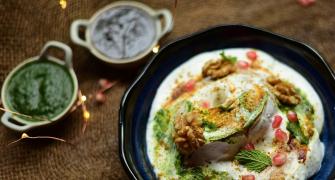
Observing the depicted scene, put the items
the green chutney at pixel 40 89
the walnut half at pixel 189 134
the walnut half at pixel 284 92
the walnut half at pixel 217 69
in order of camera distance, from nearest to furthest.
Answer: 1. the walnut half at pixel 189 134
2. the walnut half at pixel 284 92
3. the walnut half at pixel 217 69
4. the green chutney at pixel 40 89

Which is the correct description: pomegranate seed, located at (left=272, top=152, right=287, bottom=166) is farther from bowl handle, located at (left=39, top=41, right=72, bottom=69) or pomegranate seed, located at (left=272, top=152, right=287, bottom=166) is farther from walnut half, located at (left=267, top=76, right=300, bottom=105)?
bowl handle, located at (left=39, top=41, right=72, bottom=69)

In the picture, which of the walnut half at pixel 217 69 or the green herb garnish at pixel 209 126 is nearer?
the green herb garnish at pixel 209 126

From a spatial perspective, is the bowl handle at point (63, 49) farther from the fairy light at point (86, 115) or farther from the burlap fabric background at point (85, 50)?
the fairy light at point (86, 115)

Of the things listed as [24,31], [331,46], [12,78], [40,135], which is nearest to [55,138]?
[40,135]

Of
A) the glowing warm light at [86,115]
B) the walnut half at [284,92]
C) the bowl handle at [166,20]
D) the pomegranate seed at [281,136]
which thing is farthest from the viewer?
the bowl handle at [166,20]

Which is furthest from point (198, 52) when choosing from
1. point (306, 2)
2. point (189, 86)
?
point (306, 2)

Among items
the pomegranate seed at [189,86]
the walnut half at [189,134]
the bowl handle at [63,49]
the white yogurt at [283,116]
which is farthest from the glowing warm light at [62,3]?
the walnut half at [189,134]
